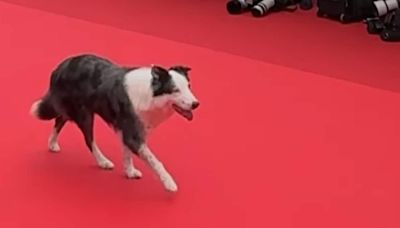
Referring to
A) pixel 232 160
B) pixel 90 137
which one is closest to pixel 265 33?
pixel 232 160

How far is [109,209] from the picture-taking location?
10.2ft

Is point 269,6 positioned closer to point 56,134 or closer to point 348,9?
point 348,9

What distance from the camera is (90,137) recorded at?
3346mm

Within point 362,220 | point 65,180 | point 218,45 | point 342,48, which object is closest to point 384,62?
point 342,48

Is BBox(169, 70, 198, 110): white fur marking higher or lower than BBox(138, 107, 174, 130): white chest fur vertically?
higher

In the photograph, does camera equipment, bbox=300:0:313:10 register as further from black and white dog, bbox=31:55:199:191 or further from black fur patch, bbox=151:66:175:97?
black fur patch, bbox=151:66:175:97

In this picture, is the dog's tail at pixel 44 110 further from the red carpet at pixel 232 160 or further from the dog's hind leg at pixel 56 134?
the red carpet at pixel 232 160

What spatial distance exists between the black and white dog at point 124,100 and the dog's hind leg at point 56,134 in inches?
2.0

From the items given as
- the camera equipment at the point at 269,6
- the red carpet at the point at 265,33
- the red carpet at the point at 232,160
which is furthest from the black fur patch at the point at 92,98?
the camera equipment at the point at 269,6

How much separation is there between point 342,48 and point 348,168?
201cm

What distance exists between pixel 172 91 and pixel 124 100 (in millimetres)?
213

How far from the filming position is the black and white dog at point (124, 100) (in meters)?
3.03

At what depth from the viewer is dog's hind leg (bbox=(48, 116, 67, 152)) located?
3486mm

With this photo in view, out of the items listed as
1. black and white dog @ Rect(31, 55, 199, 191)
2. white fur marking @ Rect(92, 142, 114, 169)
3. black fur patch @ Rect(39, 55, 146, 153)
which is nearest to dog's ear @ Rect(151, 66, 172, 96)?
black and white dog @ Rect(31, 55, 199, 191)
